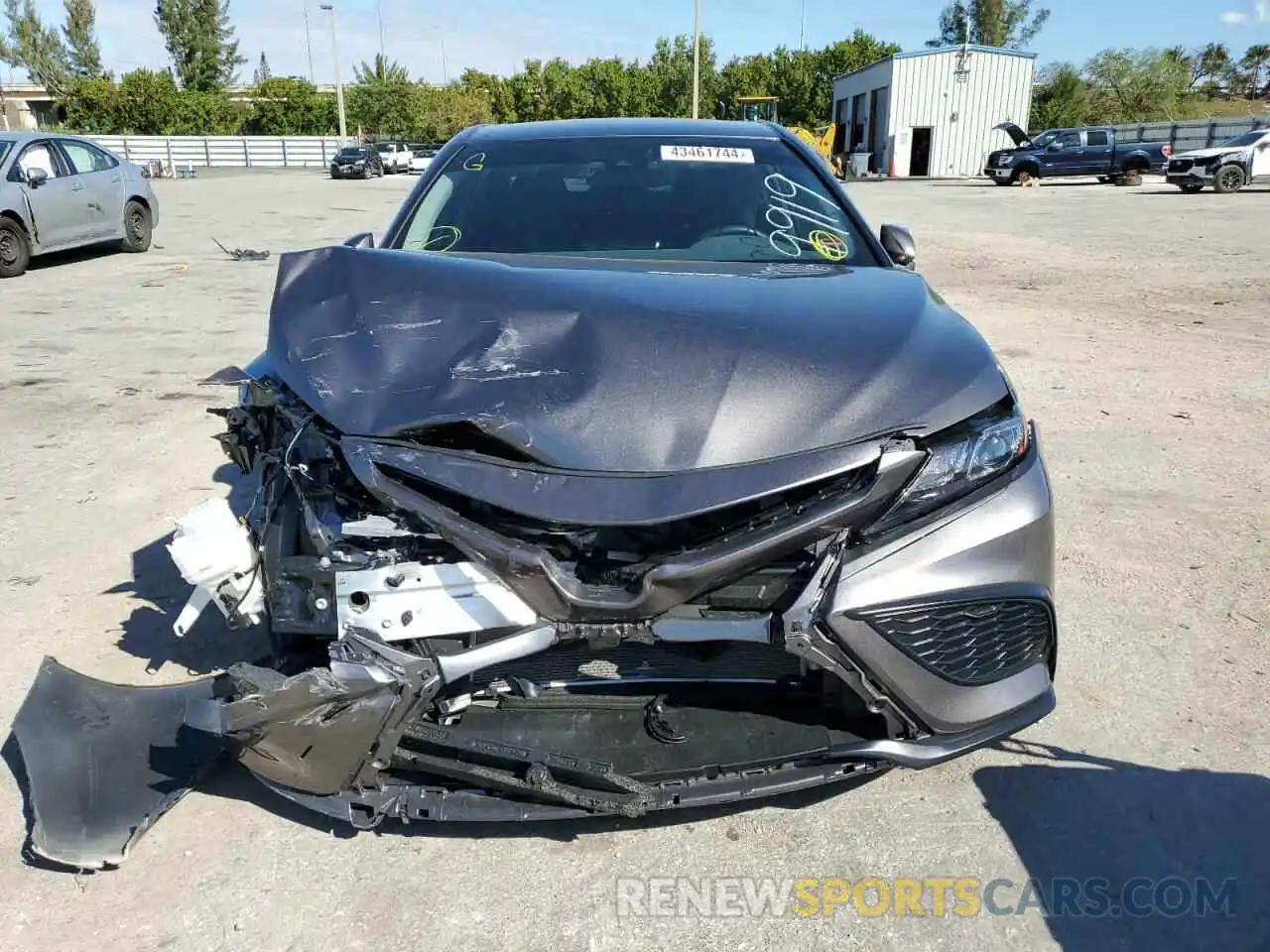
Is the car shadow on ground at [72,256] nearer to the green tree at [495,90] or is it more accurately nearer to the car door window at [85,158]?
the car door window at [85,158]

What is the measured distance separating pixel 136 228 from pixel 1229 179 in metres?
25.5

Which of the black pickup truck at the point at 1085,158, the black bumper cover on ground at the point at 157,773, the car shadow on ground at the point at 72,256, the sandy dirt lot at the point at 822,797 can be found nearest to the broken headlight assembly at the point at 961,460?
the black bumper cover on ground at the point at 157,773

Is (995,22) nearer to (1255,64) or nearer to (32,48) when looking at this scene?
(1255,64)

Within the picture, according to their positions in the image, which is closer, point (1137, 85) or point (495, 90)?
point (1137, 85)

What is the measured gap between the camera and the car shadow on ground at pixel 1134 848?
2.14 m

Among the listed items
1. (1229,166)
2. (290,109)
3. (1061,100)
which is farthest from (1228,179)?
(290,109)

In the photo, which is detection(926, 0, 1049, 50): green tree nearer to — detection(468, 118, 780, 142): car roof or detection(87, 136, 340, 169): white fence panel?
detection(87, 136, 340, 169): white fence panel

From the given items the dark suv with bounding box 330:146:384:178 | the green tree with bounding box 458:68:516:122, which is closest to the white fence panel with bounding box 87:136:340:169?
the dark suv with bounding box 330:146:384:178

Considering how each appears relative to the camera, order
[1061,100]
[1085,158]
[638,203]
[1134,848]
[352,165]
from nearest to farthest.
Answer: [1134,848] < [638,203] < [1085,158] < [352,165] < [1061,100]

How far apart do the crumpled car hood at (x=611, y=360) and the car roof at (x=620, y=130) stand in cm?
153

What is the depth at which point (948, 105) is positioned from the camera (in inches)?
1671

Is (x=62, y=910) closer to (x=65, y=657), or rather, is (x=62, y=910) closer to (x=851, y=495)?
(x=65, y=657)

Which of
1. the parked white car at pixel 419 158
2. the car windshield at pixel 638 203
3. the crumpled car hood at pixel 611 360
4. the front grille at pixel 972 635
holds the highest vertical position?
the parked white car at pixel 419 158

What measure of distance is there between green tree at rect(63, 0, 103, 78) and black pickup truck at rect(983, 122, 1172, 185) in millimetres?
68777
